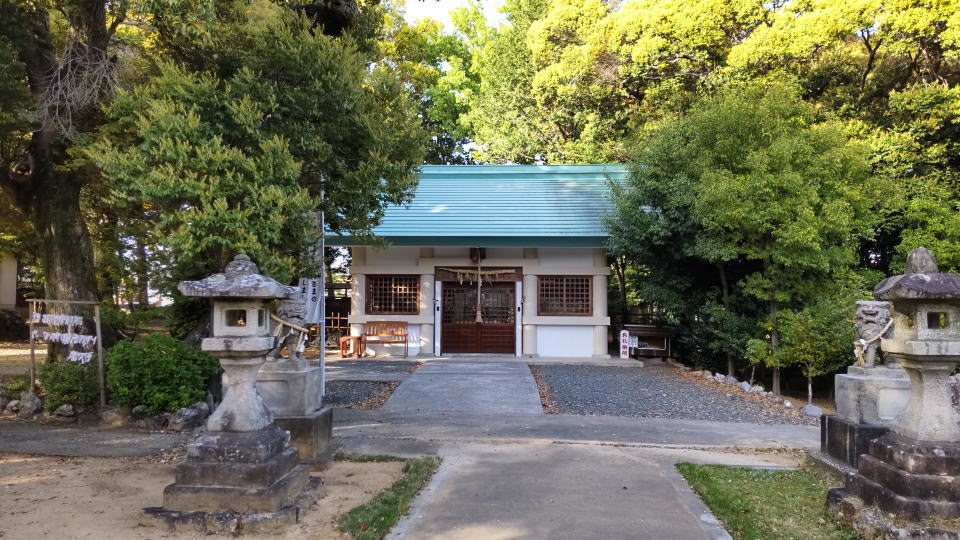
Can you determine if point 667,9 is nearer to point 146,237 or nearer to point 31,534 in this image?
Answer: point 146,237

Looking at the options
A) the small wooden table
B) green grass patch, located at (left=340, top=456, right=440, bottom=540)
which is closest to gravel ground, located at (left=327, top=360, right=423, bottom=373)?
the small wooden table

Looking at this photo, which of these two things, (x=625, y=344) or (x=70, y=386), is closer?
(x=70, y=386)

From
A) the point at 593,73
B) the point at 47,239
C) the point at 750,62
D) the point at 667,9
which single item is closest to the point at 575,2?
the point at 593,73

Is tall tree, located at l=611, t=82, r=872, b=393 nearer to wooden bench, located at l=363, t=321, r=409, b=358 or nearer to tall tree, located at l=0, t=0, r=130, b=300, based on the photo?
wooden bench, located at l=363, t=321, r=409, b=358

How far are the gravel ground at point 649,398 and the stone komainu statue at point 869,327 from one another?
108 inches

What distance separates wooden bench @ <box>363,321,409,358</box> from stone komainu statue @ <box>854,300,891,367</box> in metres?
10.7

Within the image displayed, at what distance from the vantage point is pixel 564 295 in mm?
15031

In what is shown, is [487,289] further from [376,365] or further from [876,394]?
[876,394]

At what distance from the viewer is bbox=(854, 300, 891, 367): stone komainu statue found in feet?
19.0

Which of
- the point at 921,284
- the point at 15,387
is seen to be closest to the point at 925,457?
the point at 921,284

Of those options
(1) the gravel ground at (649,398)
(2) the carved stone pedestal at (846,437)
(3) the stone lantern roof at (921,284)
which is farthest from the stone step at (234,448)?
(2) the carved stone pedestal at (846,437)

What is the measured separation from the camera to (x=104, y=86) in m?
8.03

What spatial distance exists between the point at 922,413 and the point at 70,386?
31.8 feet

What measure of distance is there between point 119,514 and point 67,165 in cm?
564
